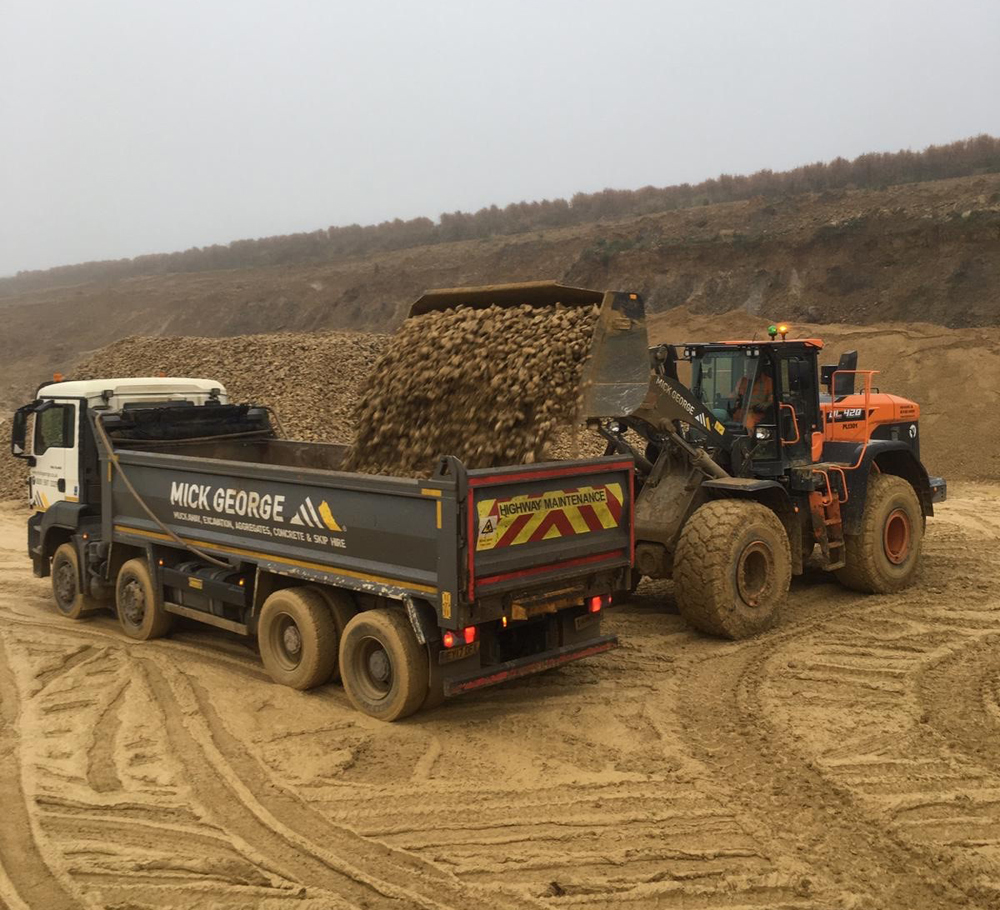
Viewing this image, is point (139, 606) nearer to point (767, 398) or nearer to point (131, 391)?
point (131, 391)

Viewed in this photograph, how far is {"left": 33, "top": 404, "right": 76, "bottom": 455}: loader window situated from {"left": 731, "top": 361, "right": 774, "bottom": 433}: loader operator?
6.17m

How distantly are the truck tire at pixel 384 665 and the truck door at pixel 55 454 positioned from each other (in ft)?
13.1

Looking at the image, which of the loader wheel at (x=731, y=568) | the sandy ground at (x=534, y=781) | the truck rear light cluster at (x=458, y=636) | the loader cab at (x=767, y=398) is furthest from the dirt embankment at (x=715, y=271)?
the truck rear light cluster at (x=458, y=636)

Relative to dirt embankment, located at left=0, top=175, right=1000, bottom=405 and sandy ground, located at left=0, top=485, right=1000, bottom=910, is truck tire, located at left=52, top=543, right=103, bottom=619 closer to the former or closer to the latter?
sandy ground, located at left=0, top=485, right=1000, bottom=910

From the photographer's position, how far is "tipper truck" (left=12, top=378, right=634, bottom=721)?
20.2ft

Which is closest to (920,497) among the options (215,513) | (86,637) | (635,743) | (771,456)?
(771,456)

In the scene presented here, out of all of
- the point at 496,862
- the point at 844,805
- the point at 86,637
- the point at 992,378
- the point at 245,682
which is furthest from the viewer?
the point at 992,378

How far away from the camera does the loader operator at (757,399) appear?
9266 mm

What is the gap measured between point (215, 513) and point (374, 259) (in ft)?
142

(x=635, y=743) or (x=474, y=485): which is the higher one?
(x=474, y=485)

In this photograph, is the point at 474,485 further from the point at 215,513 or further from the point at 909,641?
the point at 909,641

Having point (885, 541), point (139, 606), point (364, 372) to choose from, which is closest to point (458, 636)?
point (139, 606)

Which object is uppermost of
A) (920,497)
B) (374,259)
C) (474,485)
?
(374,259)

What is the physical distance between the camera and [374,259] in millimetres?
49750
